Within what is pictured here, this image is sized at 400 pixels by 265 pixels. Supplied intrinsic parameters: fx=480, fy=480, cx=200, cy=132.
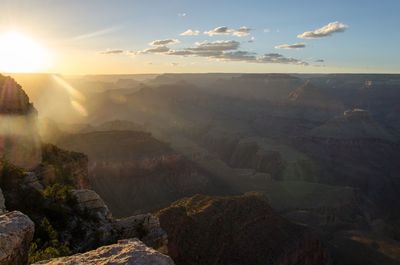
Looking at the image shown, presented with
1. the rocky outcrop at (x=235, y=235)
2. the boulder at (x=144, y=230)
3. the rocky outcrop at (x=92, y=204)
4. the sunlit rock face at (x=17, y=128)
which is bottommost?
the rocky outcrop at (x=235, y=235)

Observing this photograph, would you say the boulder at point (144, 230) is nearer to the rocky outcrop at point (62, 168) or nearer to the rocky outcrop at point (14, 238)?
the rocky outcrop at point (62, 168)

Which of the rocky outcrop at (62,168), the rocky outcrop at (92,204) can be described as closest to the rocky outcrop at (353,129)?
the rocky outcrop at (62,168)

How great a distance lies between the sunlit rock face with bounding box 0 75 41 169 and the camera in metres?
33.0

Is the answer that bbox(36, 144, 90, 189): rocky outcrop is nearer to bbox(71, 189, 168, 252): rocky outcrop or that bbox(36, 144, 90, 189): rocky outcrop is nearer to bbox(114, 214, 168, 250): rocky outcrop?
bbox(71, 189, 168, 252): rocky outcrop

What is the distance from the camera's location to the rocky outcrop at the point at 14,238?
10.0m

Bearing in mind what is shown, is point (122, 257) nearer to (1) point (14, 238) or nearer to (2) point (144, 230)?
(1) point (14, 238)

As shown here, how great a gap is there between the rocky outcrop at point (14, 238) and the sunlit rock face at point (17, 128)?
71.7 feet

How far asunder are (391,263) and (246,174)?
58.4 meters

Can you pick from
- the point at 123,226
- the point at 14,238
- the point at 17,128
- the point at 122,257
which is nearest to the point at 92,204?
the point at 123,226

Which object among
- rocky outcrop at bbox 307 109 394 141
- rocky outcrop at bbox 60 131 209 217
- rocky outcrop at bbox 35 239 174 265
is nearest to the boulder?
rocky outcrop at bbox 35 239 174 265

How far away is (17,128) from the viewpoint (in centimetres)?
3534

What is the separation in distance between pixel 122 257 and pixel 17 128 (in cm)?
2813

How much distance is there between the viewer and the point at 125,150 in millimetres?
106438

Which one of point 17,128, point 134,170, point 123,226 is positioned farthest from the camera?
point 134,170
